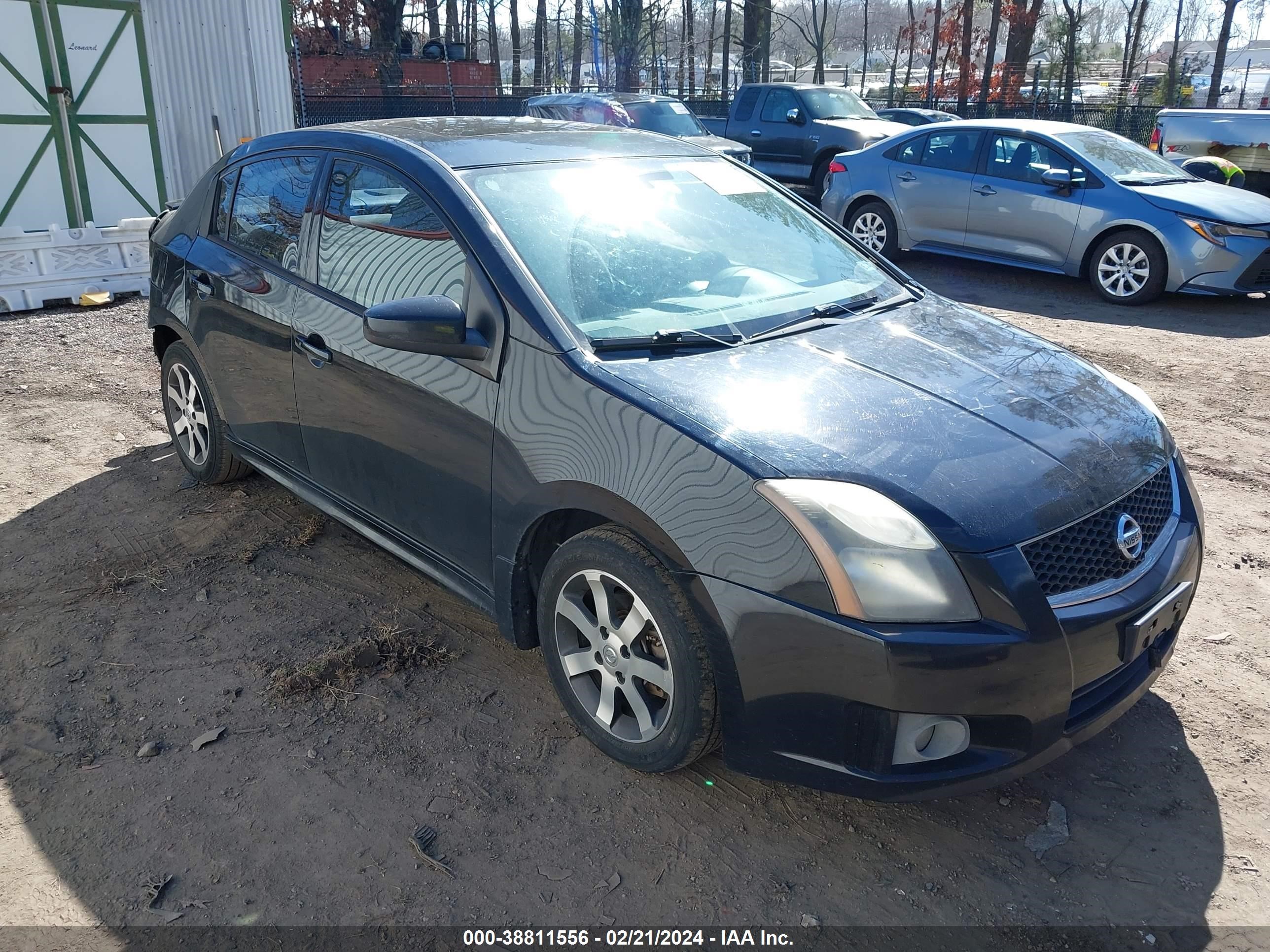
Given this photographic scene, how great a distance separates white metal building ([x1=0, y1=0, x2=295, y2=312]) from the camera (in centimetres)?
1098

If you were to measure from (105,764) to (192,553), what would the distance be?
58.7 inches

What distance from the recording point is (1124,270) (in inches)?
362

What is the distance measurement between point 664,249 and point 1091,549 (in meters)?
1.65

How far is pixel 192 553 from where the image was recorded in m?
4.48

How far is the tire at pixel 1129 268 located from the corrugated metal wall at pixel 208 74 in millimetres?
9662

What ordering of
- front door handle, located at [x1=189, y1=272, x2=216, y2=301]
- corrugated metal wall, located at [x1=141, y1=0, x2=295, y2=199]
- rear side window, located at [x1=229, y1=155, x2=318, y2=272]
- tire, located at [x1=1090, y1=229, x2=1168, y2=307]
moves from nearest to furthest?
1. rear side window, located at [x1=229, y1=155, x2=318, y2=272]
2. front door handle, located at [x1=189, y1=272, x2=216, y2=301]
3. tire, located at [x1=1090, y1=229, x2=1168, y2=307]
4. corrugated metal wall, located at [x1=141, y1=0, x2=295, y2=199]

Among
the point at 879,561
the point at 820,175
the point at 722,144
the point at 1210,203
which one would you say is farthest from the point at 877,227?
the point at 879,561

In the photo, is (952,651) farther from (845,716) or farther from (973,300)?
(973,300)

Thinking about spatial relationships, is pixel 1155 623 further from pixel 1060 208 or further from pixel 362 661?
pixel 1060 208

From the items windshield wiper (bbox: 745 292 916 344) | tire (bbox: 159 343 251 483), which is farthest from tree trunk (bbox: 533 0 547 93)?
windshield wiper (bbox: 745 292 916 344)

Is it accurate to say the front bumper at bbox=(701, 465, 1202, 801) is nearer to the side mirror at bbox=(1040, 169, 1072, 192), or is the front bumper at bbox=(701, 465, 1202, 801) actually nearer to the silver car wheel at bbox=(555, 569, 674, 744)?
the silver car wheel at bbox=(555, 569, 674, 744)

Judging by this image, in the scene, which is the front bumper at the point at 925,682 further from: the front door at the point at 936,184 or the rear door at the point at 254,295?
the front door at the point at 936,184

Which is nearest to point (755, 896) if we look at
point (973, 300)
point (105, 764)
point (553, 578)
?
point (553, 578)

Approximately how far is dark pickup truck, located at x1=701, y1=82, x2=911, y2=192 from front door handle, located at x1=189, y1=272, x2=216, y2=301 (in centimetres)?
1156
